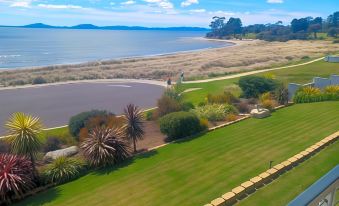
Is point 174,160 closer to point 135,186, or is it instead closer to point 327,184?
point 135,186

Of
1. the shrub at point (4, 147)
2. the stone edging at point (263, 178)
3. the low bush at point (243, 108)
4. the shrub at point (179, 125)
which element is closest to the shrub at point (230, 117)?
the low bush at point (243, 108)

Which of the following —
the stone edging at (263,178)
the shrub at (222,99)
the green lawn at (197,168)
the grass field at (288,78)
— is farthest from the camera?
the grass field at (288,78)

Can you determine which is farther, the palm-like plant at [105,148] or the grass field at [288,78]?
the grass field at [288,78]

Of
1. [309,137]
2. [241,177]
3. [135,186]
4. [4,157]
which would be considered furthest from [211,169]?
[4,157]

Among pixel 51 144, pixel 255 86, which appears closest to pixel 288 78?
pixel 255 86

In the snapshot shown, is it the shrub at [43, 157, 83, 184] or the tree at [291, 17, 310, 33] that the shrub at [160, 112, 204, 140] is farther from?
the tree at [291, 17, 310, 33]

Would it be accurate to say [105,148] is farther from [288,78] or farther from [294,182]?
[288,78]

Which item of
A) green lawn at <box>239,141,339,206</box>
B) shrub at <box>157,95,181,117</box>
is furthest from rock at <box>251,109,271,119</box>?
green lawn at <box>239,141,339,206</box>

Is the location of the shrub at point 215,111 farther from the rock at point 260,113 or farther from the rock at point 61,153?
the rock at point 61,153
